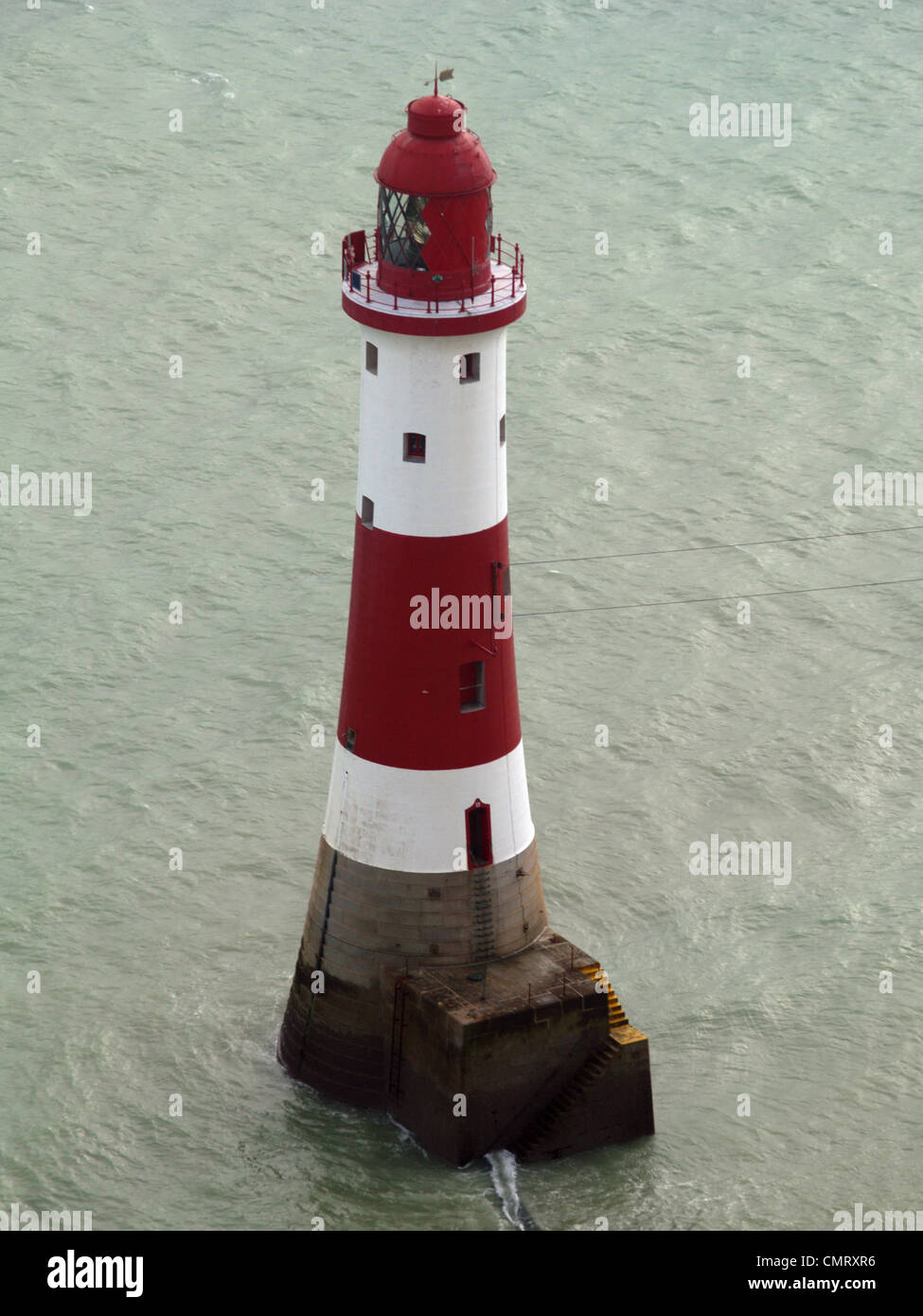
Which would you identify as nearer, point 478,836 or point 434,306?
point 434,306

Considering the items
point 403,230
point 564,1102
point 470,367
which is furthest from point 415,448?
point 564,1102

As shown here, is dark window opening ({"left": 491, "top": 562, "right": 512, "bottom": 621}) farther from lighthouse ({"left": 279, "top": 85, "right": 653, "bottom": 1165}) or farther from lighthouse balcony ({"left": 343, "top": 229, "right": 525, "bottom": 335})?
lighthouse balcony ({"left": 343, "top": 229, "right": 525, "bottom": 335})

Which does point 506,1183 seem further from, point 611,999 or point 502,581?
point 502,581

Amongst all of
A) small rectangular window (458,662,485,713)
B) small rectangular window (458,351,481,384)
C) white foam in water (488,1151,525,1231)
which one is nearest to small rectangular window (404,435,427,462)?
small rectangular window (458,351,481,384)

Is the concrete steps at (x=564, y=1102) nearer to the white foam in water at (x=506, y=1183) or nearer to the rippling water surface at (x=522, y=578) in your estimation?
the white foam in water at (x=506, y=1183)

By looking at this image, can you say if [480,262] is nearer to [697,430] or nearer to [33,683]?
[33,683]

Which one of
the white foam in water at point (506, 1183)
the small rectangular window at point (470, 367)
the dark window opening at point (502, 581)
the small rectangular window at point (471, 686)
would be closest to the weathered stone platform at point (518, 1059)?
the white foam in water at point (506, 1183)
